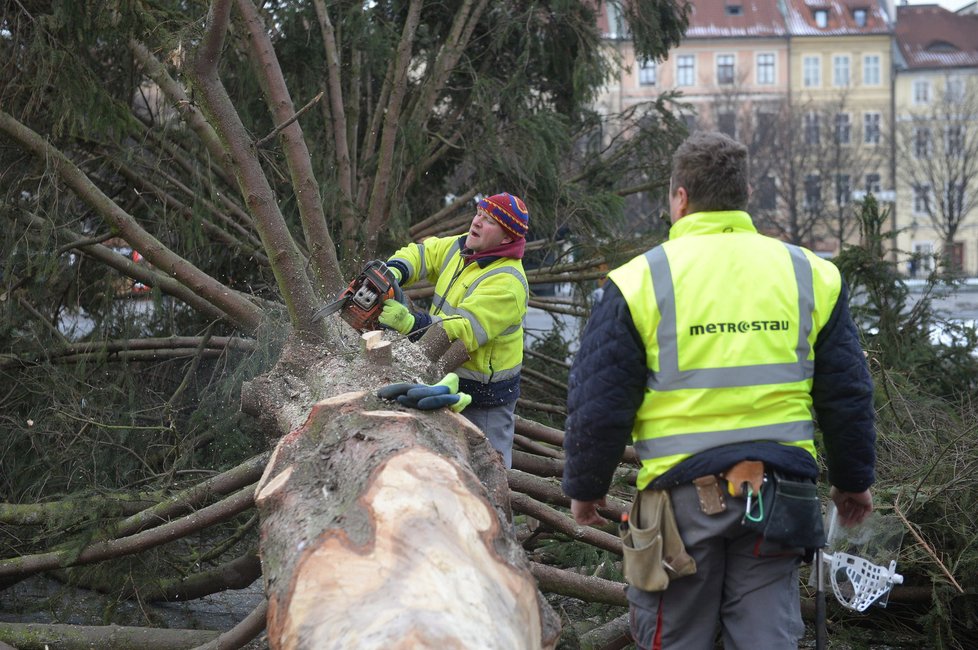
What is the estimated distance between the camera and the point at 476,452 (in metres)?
3.01

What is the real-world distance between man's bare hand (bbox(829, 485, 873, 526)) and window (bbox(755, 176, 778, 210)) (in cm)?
2654

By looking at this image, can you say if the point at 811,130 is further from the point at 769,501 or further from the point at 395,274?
the point at 769,501

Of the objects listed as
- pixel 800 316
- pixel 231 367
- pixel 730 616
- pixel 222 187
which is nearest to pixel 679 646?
pixel 730 616

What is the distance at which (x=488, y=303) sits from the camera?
12.8 feet

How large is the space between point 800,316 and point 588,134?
5127mm

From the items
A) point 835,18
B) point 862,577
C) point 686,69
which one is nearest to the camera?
point 862,577

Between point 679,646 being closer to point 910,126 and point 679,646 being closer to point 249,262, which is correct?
point 249,262

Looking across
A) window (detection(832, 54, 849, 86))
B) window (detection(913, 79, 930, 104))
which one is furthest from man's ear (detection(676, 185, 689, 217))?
window (detection(913, 79, 930, 104))

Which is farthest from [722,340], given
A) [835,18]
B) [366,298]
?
[835,18]

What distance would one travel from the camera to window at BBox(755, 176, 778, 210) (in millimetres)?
28714

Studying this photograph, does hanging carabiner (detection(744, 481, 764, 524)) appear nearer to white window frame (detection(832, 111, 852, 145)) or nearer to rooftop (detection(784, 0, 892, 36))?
white window frame (detection(832, 111, 852, 145))

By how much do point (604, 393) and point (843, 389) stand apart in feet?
1.94

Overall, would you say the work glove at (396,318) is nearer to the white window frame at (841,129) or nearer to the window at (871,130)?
the white window frame at (841,129)

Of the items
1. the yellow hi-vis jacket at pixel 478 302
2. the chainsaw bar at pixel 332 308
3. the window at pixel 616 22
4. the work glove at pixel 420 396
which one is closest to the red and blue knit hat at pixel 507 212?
the yellow hi-vis jacket at pixel 478 302
